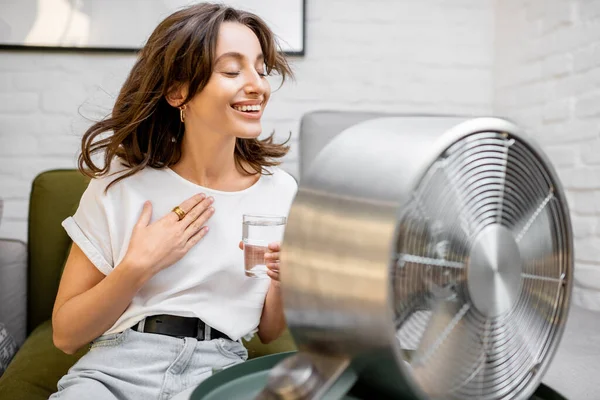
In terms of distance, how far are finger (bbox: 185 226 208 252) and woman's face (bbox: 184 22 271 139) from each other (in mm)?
193

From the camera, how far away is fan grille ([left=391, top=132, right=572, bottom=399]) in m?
0.51

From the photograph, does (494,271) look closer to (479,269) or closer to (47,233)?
(479,269)

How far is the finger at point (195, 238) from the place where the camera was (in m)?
1.12

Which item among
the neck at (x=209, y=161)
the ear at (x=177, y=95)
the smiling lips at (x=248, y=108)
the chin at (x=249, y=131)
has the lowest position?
the neck at (x=209, y=161)

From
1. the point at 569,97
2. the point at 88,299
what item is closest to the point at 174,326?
the point at 88,299

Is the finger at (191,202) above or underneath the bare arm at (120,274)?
above

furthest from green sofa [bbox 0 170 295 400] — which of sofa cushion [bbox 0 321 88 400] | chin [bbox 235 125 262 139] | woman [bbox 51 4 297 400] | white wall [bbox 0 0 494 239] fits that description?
chin [bbox 235 125 262 139]

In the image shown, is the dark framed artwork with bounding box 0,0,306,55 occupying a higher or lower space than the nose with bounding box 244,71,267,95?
higher

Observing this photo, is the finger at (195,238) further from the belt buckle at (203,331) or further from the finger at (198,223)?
the belt buckle at (203,331)

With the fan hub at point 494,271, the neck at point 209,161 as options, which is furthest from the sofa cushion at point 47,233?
the fan hub at point 494,271

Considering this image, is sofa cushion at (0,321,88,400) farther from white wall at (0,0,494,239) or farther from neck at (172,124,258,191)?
white wall at (0,0,494,239)

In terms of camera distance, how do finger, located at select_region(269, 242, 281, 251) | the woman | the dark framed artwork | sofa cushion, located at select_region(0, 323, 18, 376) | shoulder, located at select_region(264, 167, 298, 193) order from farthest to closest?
the dark framed artwork, sofa cushion, located at select_region(0, 323, 18, 376), shoulder, located at select_region(264, 167, 298, 193), the woman, finger, located at select_region(269, 242, 281, 251)

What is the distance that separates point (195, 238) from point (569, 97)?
1.14 metres

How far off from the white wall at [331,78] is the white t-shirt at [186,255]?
87cm
